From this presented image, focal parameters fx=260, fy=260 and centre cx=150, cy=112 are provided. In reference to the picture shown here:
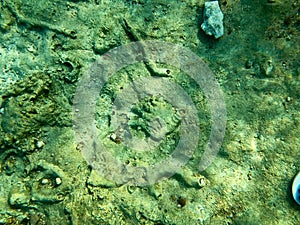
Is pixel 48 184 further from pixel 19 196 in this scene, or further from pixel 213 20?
pixel 213 20

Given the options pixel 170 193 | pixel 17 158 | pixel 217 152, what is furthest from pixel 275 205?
pixel 17 158

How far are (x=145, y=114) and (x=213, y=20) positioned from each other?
161cm

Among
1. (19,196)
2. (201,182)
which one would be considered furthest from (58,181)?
(201,182)

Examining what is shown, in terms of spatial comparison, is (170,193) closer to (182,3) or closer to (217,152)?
(217,152)

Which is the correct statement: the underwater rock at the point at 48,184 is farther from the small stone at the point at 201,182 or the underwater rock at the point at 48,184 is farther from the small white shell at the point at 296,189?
the small white shell at the point at 296,189

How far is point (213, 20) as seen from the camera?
3592 mm

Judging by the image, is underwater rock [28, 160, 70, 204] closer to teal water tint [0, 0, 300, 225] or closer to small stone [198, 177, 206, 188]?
teal water tint [0, 0, 300, 225]

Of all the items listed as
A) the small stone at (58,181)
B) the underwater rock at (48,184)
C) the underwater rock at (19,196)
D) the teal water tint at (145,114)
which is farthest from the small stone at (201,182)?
the underwater rock at (19,196)

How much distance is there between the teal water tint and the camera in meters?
A: 3.45

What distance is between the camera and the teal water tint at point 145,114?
3451mm

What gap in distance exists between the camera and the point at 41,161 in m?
3.67

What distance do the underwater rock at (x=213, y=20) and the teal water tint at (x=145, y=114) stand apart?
0.11 metres

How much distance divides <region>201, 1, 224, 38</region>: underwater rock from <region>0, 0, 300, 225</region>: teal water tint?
11 cm

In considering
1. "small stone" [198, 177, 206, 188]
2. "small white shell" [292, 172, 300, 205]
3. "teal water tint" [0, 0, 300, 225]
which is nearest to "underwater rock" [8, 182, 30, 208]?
"teal water tint" [0, 0, 300, 225]
